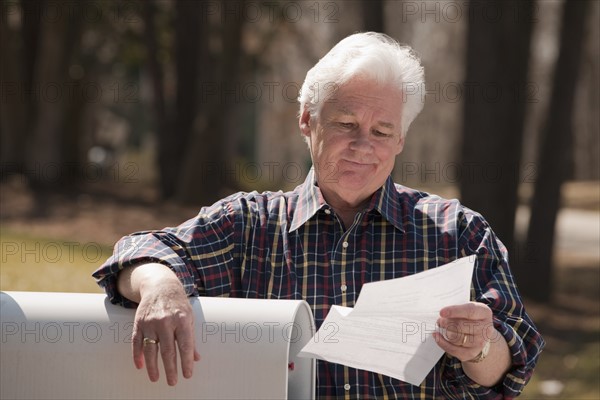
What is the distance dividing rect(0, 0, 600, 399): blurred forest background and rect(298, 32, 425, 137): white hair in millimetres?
4001

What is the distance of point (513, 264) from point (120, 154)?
27.3 m

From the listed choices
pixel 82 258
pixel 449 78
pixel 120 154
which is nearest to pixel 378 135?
pixel 82 258

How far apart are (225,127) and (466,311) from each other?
39.8 feet

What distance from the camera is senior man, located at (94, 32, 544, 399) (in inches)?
103

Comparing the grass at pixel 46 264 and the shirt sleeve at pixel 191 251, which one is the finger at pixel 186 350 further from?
the grass at pixel 46 264

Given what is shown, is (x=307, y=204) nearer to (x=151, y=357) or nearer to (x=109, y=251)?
(x=151, y=357)

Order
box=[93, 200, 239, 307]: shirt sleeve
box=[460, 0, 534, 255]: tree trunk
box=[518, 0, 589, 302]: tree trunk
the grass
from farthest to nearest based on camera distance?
box=[518, 0, 589, 302]: tree trunk → box=[460, 0, 534, 255]: tree trunk → the grass → box=[93, 200, 239, 307]: shirt sleeve

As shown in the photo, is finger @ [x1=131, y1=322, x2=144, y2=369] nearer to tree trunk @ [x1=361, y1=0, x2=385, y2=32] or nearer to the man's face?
the man's face

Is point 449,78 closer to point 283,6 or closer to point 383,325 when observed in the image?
point 283,6

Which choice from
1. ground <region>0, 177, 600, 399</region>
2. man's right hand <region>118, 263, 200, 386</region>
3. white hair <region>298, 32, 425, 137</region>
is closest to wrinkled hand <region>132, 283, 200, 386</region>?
man's right hand <region>118, 263, 200, 386</region>

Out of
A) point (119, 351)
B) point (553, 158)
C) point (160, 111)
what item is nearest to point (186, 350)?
point (119, 351)

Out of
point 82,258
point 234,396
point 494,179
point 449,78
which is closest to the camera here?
point 234,396

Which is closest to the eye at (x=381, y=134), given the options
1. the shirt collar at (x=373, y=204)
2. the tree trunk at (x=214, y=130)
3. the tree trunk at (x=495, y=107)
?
the shirt collar at (x=373, y=204)

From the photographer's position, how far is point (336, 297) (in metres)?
2.77
